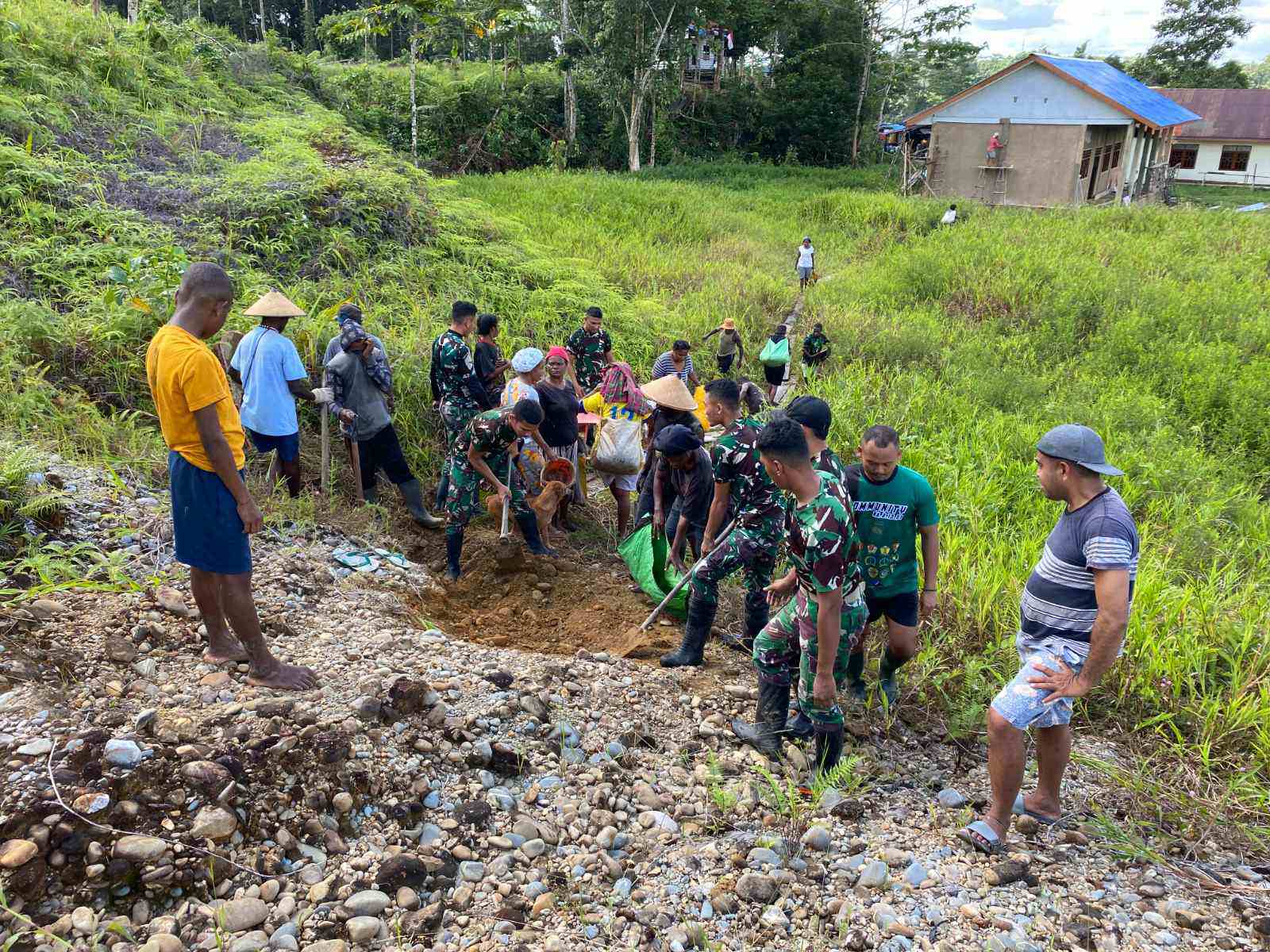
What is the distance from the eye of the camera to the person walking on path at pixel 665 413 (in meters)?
5.13

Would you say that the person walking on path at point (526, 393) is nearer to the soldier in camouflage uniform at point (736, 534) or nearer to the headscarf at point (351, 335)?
the headscarf at point (351, 335)

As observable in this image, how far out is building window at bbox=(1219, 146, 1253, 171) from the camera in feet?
108

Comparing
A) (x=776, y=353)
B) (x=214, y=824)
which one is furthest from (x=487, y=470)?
(x=776, y=353)

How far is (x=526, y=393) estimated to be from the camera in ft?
17.8

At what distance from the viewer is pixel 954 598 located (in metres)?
4.65

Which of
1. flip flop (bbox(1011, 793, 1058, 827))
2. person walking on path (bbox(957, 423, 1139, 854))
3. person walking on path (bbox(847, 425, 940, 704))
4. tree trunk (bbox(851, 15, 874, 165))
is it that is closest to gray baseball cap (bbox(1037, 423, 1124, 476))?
person walking on path (bbox(957, 423, 1139, 854))

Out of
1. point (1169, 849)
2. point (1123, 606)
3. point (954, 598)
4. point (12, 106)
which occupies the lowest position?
point (1169, 849)

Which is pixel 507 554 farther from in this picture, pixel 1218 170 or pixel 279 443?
pixel 1218 170

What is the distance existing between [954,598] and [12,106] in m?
10.5

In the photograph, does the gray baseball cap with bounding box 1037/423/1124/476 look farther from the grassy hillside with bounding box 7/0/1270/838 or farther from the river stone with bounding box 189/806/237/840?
the river stone with bounding box 189/806/237/840

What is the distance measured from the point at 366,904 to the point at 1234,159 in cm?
4235

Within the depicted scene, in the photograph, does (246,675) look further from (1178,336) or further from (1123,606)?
(1178,336)

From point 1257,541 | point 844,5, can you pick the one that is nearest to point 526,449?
point 1257,541

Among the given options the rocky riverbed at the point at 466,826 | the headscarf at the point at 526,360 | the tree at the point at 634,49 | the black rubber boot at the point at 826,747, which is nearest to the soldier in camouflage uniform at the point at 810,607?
the black rubber boot at the point at 826,747
